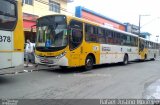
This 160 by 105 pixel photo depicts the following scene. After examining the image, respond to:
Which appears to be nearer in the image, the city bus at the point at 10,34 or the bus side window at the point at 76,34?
the city bus at the point at 10,34

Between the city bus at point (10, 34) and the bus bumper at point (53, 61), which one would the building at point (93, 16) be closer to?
the bus bumper at point (53, 61)

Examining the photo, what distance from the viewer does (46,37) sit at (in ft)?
47.0

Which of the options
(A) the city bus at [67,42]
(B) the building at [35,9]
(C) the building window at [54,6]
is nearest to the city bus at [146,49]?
(B) the building at [35,9]

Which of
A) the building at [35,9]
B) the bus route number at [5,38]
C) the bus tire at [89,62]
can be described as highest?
the building at [35,9]

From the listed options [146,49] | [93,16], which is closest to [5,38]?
[146,49]

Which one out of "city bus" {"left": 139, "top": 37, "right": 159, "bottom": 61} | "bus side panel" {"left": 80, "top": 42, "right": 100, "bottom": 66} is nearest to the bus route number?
"bus side panel" {"left": 80, "top": 42, "right": 100, "bottom": 66}

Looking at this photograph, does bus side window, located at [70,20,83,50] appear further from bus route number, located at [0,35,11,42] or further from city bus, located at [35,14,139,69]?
bus route number, located at [0,35,11,42]

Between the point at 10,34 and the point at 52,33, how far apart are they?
12.0ft

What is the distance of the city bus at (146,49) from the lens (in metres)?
29.1

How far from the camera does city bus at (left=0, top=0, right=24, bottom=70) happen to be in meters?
10.4

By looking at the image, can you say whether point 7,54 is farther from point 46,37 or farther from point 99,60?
point 99,60

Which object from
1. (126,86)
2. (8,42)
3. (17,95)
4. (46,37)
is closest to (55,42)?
(46,37)

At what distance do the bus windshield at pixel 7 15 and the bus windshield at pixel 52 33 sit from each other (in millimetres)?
3367

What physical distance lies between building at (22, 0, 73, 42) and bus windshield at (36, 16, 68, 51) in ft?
23.2
